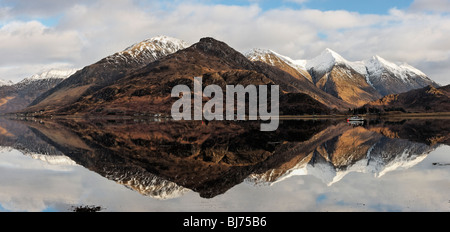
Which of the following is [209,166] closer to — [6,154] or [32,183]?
[32,183]

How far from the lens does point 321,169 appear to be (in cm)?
4334

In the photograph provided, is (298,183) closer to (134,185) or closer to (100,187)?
(134,185)

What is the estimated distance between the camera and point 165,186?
33625 millimetres

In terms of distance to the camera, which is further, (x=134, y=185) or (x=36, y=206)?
(x=134, y=185)

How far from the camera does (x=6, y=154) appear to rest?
201ft

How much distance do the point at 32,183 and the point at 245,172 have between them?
23.0 metres
